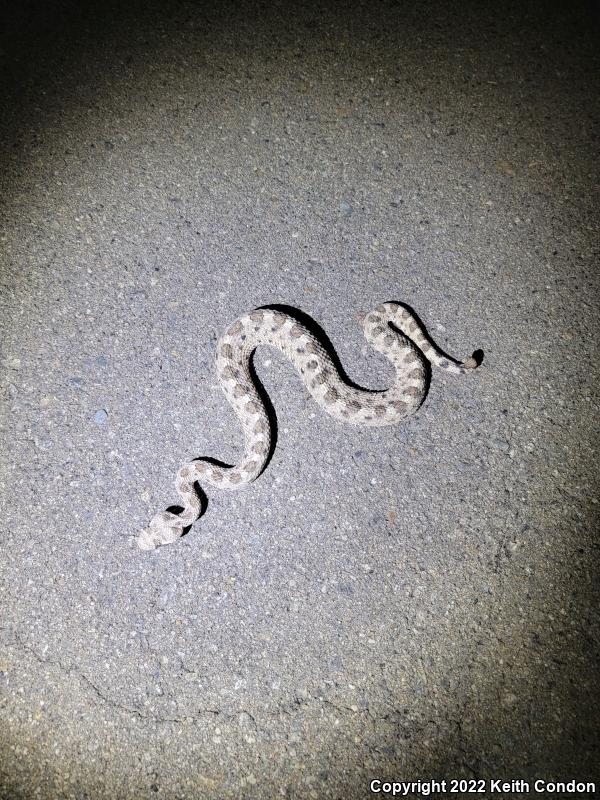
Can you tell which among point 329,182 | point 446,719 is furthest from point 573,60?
point 446,719

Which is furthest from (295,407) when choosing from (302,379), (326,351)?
(326,351)

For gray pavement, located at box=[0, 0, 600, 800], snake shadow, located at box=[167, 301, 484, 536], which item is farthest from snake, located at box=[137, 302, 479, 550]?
gray pavement, located at box=[0, 0, 600, 800]

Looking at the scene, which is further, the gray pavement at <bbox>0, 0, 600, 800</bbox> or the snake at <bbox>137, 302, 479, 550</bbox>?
the snake at <bbox>137, 302, 479, 550</bbox>

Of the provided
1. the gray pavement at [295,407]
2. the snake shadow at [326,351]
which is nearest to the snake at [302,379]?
the snake shadow at [326,351]

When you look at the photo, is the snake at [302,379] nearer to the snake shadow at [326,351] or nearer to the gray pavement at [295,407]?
the snake shadow at [326,351]

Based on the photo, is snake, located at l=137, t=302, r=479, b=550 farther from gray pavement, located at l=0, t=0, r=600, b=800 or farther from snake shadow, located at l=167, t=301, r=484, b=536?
gray pavement, located at l=0, t=0, r=600, b=800
